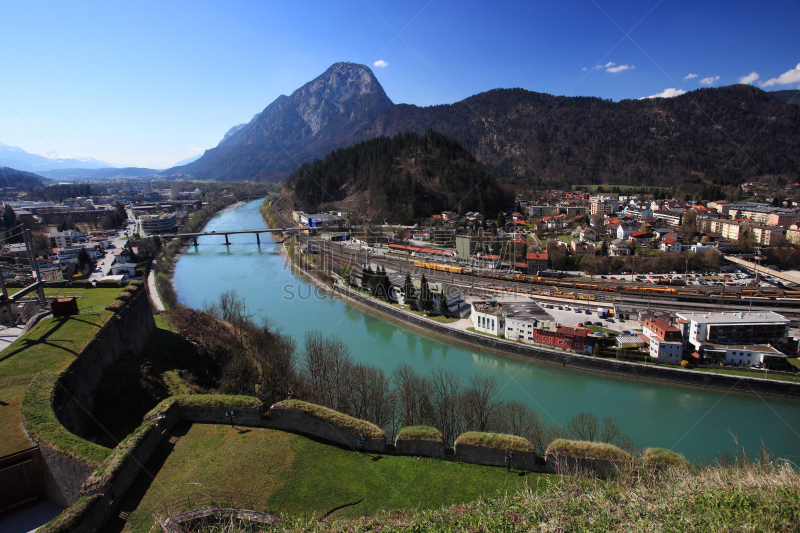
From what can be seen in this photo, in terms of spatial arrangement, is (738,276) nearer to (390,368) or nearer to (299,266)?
(390,368)

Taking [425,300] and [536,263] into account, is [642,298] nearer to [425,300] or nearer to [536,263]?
[536,263]

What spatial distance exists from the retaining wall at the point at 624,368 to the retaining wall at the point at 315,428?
666 cm

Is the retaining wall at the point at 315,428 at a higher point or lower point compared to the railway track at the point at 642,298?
higher

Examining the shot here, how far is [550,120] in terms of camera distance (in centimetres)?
6122

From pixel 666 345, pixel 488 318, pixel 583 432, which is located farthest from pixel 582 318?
pixel 583 432

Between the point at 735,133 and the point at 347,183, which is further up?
the point at 735,133

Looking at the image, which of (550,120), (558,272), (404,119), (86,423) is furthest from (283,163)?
(86,423)

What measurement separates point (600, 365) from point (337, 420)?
7.39m

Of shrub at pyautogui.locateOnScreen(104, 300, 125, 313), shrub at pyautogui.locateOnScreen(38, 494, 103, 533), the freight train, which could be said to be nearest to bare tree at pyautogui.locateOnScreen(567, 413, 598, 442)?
shrub at pyautogui.locateOnScreen(38, 494, 103, 533)

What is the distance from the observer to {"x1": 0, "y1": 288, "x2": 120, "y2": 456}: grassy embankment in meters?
3.54

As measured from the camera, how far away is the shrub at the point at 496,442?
407 cm

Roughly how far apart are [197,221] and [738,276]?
126 feet

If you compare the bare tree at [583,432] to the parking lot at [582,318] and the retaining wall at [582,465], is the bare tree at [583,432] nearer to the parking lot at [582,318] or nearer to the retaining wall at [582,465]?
the retaining wall at [582,465]

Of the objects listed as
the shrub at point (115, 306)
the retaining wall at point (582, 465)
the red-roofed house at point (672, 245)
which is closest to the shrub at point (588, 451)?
the retaining wall at point (582, 465)
